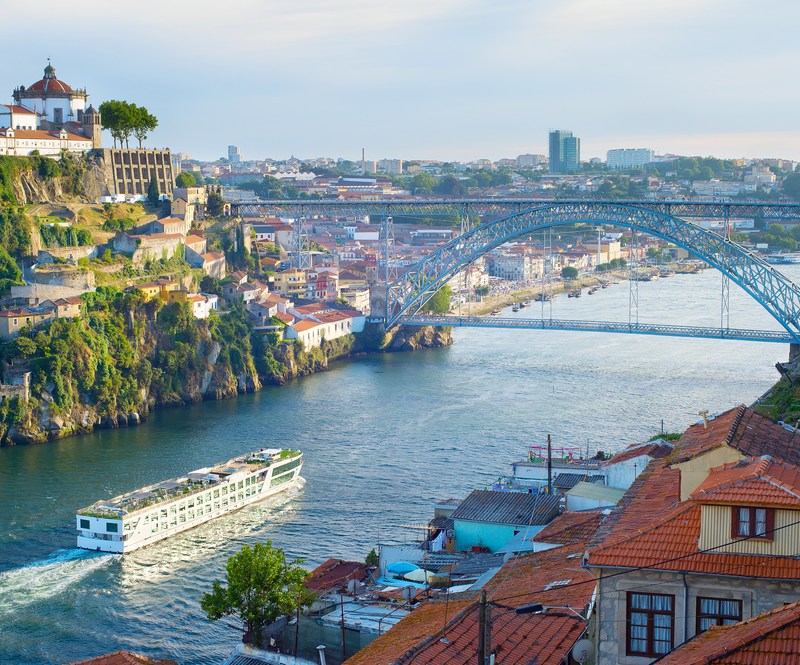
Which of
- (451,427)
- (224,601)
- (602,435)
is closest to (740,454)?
(224,601)

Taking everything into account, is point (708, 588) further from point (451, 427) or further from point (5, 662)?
point (451, 427)

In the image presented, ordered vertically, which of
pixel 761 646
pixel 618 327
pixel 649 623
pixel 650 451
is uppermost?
pixel 761 646

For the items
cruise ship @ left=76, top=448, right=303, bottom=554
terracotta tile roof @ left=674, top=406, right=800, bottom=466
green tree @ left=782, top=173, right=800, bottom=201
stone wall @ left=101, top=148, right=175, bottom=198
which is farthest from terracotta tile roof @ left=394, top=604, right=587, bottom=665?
green tree @ left=782, top=173, right=800, bottom=201

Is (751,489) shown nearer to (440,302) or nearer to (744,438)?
(744,438)

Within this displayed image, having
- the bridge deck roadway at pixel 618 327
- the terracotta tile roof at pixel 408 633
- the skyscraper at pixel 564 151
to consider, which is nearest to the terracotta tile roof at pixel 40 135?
the bridge deck roadway at pixel 618 327

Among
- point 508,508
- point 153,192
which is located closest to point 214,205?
point 153,192

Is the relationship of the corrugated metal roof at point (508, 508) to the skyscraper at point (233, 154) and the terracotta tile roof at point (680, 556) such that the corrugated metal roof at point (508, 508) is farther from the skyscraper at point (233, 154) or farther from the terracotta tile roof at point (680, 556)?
the skyscraper at point (233, 154)

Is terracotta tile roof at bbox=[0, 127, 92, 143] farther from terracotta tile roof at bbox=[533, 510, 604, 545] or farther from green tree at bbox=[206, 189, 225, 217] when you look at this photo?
terracotta tile roof at bbox=[533, 510, 604, 545]
